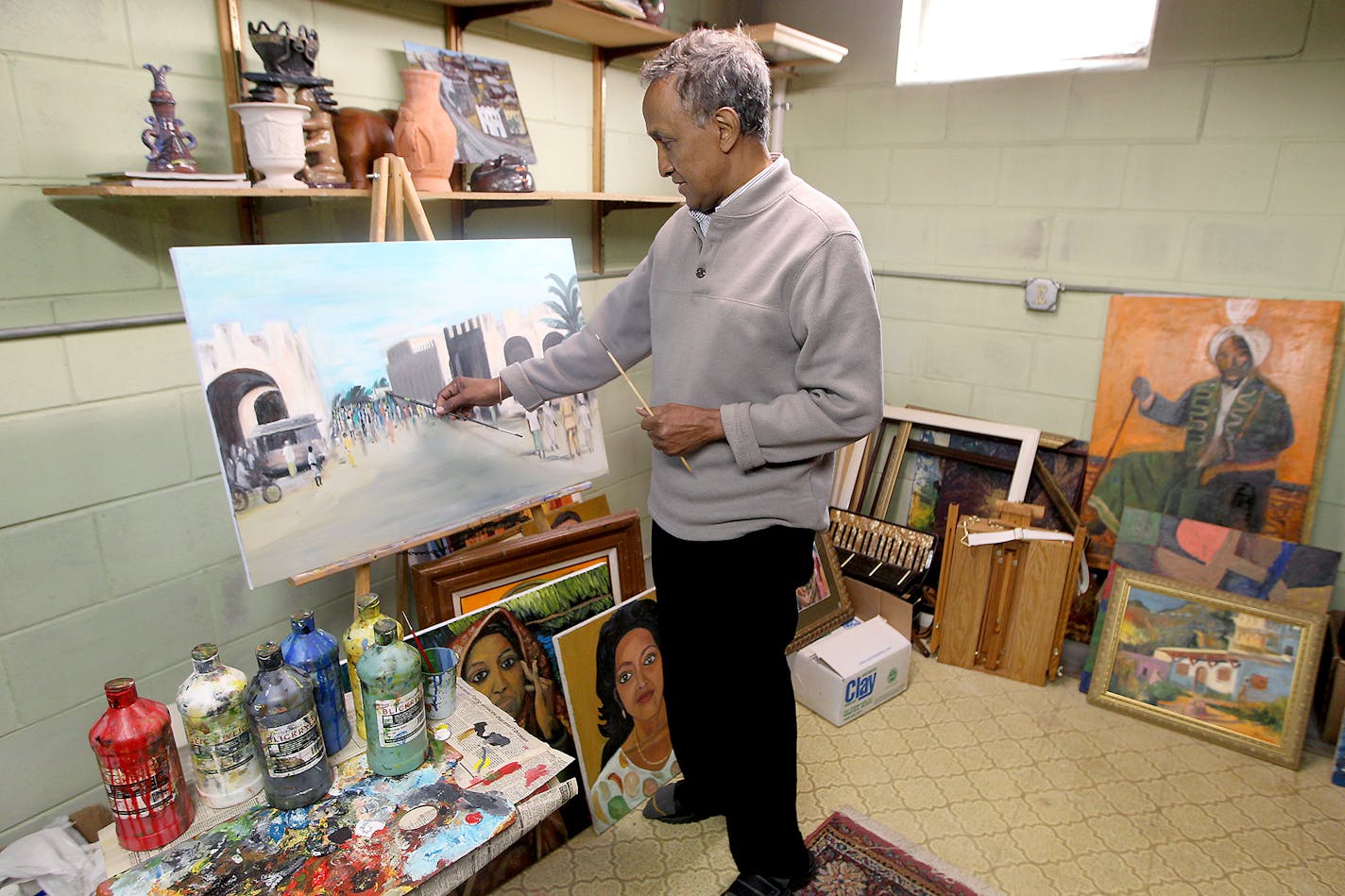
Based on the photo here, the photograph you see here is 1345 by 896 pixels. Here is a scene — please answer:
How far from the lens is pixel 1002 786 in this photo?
2.04 m

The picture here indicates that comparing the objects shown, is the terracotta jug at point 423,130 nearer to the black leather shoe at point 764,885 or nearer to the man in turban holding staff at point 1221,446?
the black leather shoe at point 764,885

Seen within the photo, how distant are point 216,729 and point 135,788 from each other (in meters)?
0.11

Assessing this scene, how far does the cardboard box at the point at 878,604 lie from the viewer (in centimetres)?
256

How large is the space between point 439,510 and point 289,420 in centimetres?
32

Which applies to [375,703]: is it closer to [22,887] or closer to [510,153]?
[22,887]

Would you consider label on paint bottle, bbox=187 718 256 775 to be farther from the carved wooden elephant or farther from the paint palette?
the carved wooden elephant

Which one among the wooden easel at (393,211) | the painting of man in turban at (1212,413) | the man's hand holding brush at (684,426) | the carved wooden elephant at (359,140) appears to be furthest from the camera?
the painting of man in turban at (1212,413)

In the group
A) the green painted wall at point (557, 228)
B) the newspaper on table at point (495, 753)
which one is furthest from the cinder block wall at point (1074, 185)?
the newspaper on table at point (495, 753)

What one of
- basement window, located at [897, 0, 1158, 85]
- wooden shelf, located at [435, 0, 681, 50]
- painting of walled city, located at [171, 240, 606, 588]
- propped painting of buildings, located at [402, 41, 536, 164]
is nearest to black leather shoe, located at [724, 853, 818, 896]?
painting of walled city, located at [171, 240, 606, 588]

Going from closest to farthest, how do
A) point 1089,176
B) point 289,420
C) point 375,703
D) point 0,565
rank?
point 375,703
point 289,420
point 0,565
point 1089,176

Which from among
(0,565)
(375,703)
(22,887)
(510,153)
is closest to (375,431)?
(375,703)

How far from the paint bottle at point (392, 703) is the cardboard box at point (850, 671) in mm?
1346

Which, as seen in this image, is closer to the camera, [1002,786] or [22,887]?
[22,887]

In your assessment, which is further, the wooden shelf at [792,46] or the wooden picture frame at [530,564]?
the wooden shelf at [792,46]
